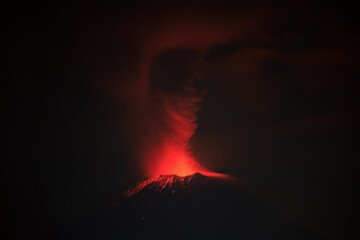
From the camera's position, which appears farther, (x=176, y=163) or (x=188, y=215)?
(x=176, y=163)

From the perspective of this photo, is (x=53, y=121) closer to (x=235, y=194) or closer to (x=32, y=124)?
(x=32, y=124)

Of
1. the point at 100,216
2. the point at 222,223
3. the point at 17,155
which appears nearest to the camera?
the point at 222,223

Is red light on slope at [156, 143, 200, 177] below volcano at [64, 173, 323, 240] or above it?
above

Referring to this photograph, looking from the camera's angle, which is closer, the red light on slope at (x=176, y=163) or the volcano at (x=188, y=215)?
the volcano at (x=188, y=215)

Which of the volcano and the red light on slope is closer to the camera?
the volcano

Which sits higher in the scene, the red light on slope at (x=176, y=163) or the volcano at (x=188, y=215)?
the red light on slope at (x=176, y=163)

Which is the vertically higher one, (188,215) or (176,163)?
(176,163)

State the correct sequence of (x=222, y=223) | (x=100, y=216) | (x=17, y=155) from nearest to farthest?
(x=222, y=223) → (x=100, y=216) → (x=17, y=155)

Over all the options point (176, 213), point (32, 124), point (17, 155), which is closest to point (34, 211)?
point (17, 155)
